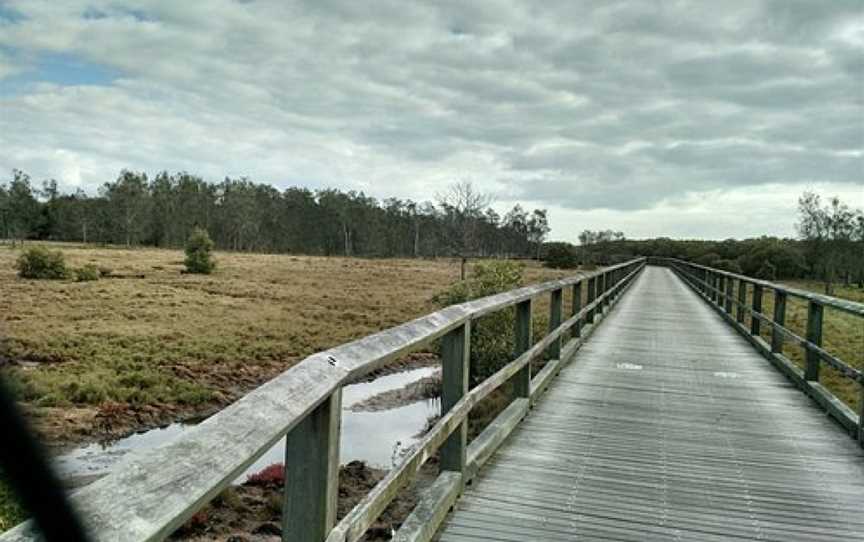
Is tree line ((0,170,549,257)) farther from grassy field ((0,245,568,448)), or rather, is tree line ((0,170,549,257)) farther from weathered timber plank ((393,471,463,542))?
weathered timber plank ((393,471,463,542))

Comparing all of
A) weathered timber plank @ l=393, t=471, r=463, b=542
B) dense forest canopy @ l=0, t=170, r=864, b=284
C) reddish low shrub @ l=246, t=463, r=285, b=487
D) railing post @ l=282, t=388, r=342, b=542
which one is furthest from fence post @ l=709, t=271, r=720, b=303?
dense forest canopy @ l=0, t=170, r=864, b=284

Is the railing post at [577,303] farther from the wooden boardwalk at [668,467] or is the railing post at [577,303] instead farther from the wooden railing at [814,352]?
the wooden railing at [814,352]

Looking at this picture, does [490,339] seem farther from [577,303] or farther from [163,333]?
[163,333]

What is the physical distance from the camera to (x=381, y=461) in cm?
1358

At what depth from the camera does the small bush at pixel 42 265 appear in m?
44.9

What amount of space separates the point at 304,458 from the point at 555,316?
594 cm

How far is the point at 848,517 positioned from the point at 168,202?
111 metres

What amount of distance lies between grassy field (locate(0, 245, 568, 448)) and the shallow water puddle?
38.9 inches

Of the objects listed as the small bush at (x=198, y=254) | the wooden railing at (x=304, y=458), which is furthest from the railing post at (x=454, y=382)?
the small bush at (x=198, y=254)

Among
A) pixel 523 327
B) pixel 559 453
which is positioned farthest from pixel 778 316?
pixel 559 453

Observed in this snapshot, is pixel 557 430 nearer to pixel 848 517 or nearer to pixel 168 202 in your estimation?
pixel 848 517

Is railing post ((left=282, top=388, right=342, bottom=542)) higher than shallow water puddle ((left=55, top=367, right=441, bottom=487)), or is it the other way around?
railing post ((left=282, top=388, right=342, bottom=542))

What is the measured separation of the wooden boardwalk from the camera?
386 centimetres

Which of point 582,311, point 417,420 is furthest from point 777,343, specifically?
point 417,420
